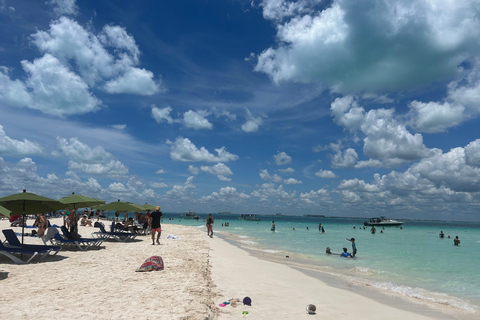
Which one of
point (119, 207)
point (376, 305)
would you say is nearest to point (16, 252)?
point (119, 207)

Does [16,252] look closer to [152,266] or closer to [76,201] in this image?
[152,266]

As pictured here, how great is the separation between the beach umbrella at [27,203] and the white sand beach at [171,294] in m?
1.68

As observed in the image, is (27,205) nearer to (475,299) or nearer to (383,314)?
(383,314)

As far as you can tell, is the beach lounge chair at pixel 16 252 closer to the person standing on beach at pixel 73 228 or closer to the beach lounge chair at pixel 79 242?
the beach lounge chair at pixel 79 242

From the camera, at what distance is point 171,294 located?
618 cm

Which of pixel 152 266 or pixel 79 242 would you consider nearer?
pixel 152 266

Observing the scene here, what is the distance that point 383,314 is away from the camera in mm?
6914

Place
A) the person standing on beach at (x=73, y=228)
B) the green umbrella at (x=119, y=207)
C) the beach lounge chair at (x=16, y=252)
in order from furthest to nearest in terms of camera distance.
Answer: the green umbrella at (x=119, y=207)
the person standing on beach at (x=73, y=228)
the beach lounge chair at (x=16, y=252)

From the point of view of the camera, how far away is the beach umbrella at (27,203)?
31.5ft

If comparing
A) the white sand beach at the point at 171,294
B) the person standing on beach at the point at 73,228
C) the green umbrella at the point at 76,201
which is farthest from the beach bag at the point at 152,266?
the green umbrella at the point at 76,201

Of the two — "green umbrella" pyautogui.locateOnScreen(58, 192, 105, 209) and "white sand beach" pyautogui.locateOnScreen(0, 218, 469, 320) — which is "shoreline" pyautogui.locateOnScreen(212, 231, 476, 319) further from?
"green umbrella" pyautogui.locateOnScreen(58, 192, 105, 209)

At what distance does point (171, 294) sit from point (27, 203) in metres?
7.42

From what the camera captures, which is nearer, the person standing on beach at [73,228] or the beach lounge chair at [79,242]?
the beach lounge chair at [79,242]

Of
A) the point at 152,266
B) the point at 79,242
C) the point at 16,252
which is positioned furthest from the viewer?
the point at 79,242
